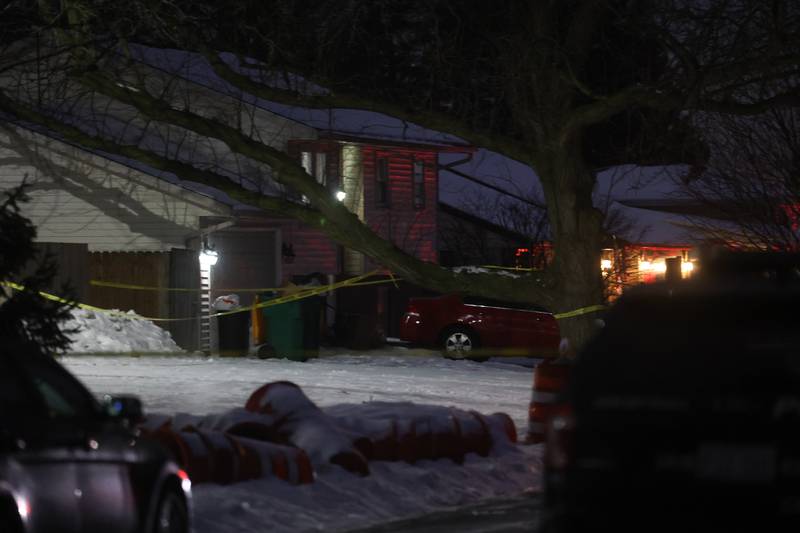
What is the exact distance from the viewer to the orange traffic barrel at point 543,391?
50.1ft

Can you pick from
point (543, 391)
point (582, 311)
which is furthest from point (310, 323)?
point (543, 391)

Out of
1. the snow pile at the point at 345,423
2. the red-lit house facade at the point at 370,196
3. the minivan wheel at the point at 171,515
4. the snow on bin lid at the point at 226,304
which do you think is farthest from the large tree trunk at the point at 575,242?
the red-lit house facade at the point at 370,196

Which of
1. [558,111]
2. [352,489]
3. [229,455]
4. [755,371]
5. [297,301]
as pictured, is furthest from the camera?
[297,301]

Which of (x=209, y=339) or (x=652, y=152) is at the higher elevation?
(x=652, y=152)

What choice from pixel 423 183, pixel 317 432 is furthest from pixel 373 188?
pixel 317 432

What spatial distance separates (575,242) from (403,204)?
25254 mm

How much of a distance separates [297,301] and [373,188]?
57.2 ft

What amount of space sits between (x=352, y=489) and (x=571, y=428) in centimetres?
649

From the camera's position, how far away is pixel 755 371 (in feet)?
17.7

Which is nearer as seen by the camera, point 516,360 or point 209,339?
point 516,360

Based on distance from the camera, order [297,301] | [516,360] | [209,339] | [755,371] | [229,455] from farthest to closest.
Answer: [209,339] < [516,360] < [297,301] < [229,455] < [755,371]

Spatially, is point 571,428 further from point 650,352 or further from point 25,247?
point 25,247

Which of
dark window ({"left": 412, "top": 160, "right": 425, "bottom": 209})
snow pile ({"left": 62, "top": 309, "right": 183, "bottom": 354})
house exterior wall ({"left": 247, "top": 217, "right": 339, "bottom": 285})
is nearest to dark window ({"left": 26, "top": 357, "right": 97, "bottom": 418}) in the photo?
snow pile ({"left": 62, "top": 309, "right": 183, "bottom": 354})

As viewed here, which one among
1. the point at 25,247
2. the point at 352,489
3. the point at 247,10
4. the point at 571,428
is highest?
the point at 247,10
